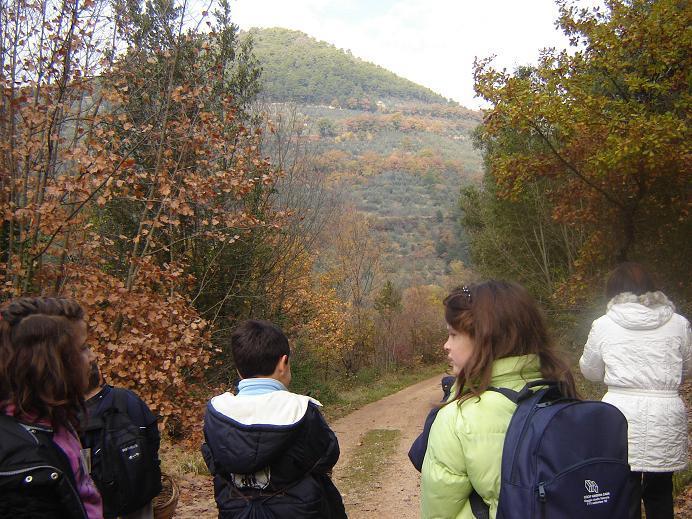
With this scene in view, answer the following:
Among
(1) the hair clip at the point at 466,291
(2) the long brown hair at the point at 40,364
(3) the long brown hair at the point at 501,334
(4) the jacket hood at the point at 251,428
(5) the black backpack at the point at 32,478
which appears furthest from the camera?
(4) the jacket hood at the point at 251,428

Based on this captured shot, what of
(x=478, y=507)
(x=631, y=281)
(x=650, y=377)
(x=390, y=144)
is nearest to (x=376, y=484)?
(x=650, y=377)

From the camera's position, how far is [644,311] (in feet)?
11.2

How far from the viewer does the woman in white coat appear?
3.31 meters

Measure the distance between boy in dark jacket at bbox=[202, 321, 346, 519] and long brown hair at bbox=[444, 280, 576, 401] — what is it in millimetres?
937

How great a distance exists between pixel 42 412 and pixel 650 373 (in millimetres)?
3139

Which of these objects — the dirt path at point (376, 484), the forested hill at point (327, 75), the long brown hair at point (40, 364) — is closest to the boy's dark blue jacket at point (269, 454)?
the long brown hair at point (40, 364)

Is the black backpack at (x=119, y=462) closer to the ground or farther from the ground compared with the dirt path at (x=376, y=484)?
farther from the ground

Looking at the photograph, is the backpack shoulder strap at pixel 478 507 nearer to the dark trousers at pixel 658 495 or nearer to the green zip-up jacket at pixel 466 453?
the green zip-up jacket at pixel 466 453

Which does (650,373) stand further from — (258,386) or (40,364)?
(40,364)

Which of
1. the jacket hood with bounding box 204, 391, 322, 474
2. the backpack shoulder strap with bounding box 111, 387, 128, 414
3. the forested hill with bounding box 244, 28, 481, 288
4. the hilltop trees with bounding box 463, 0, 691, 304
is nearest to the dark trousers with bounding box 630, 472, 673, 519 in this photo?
the jacket hood with bounding box 204, 391, 322, 474

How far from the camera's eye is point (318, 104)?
124m

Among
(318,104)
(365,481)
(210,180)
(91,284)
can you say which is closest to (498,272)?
(365,481)

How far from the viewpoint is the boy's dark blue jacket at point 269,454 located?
2.66 m

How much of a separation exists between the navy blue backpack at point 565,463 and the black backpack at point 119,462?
2.15 m
